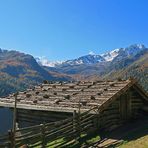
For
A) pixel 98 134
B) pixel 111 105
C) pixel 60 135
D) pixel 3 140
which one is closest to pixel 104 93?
pixel 111 105

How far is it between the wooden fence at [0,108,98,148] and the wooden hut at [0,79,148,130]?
1.98 ft

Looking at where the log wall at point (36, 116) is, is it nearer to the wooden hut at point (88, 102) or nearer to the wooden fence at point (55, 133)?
the wooden hut at point (88, 102)

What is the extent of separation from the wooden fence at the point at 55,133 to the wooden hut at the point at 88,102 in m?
0.60

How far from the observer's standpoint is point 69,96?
23.3 metres

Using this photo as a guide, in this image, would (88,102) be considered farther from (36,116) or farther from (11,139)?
(11,139)

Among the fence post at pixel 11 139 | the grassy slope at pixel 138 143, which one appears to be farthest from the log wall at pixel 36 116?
the fence post at pixel 11 139

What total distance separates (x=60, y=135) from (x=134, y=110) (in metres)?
6.52

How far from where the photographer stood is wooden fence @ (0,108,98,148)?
1671cm

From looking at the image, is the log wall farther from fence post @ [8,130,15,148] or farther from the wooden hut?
fence post @ [8,130,15,148]

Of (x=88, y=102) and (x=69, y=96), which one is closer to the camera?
(x=88, y=102)

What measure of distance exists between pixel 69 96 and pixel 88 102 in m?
2.33

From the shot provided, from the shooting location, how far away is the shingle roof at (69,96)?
21328mm

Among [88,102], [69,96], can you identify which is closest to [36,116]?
[69,96]

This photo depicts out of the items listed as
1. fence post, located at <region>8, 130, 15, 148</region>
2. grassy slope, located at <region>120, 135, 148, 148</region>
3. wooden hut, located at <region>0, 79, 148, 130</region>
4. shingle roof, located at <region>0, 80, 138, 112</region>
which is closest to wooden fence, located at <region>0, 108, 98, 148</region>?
fence post, located at <region>8, 130, 15, 148</region>
